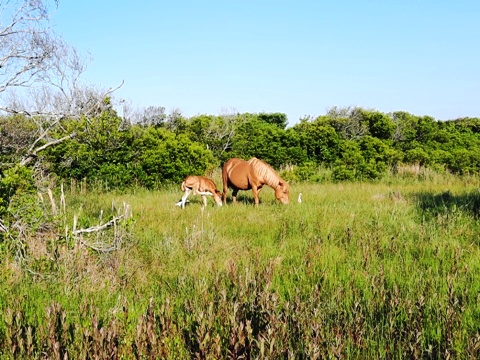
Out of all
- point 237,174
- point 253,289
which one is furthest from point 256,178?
point 253,289

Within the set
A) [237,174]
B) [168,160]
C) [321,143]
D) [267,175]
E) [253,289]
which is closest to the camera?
[253,289]

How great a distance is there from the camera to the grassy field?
239cm

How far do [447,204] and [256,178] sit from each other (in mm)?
4834

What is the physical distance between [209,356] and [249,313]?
655 mm

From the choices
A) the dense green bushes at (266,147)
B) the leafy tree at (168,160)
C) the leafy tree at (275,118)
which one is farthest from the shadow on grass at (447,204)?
the leafy tree at (275,118)

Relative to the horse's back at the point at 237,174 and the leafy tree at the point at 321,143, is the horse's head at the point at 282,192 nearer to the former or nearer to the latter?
the horse's back at the point at 237,174

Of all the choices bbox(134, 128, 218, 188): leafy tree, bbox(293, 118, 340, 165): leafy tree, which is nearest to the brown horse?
bbox(134, 128, 218, 188): leafy tree

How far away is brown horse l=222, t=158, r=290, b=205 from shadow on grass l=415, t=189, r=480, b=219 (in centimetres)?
345

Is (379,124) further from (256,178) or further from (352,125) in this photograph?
(256,178)

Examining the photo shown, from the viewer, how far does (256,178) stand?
11.5m

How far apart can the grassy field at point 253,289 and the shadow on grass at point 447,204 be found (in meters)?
0.17

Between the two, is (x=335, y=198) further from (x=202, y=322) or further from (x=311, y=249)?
(x=202, y=322)

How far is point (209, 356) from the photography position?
2.25m

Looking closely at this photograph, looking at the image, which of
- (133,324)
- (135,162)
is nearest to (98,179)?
(135,162)
